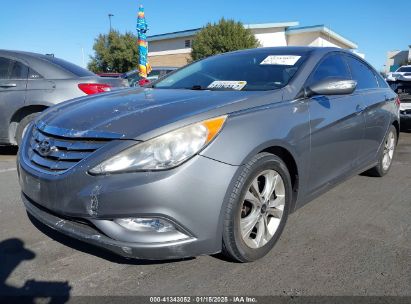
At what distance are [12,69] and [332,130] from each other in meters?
4.82

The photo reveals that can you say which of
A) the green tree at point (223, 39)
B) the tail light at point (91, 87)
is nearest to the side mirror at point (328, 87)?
the tail light at point (91, 87)

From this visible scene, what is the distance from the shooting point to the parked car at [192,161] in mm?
2215

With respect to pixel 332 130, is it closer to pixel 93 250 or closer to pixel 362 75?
pixel 362 75

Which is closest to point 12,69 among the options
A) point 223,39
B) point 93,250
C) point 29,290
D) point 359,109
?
point 93,250

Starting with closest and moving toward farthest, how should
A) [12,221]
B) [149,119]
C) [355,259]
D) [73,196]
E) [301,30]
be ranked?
[73,196] → [149,119] → [355,259] → [12,221] → [301,30]

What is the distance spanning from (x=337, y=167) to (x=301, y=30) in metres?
37.4

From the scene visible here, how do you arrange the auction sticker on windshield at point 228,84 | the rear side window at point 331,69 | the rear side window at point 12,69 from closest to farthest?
the auction sticker on windshield at point 228,84
the rear side window at point 331,69
the rear side window at point 12,69

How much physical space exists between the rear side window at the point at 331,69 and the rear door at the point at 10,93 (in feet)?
14.0

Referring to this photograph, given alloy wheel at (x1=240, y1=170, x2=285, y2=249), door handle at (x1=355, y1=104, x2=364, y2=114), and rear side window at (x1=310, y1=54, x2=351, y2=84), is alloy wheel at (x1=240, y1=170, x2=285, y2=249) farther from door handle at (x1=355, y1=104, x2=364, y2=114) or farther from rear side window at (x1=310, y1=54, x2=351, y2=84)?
door handle at (x1=355, y1=104, x2=364, y2=114)

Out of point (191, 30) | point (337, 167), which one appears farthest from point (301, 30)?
point (337, 167)

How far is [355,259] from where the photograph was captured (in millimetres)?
2832

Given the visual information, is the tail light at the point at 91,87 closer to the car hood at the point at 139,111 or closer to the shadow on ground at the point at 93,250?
the car hood at the point at 139,111

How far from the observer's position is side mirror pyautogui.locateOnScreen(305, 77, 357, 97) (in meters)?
3.09

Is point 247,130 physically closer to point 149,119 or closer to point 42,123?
point 149,119
